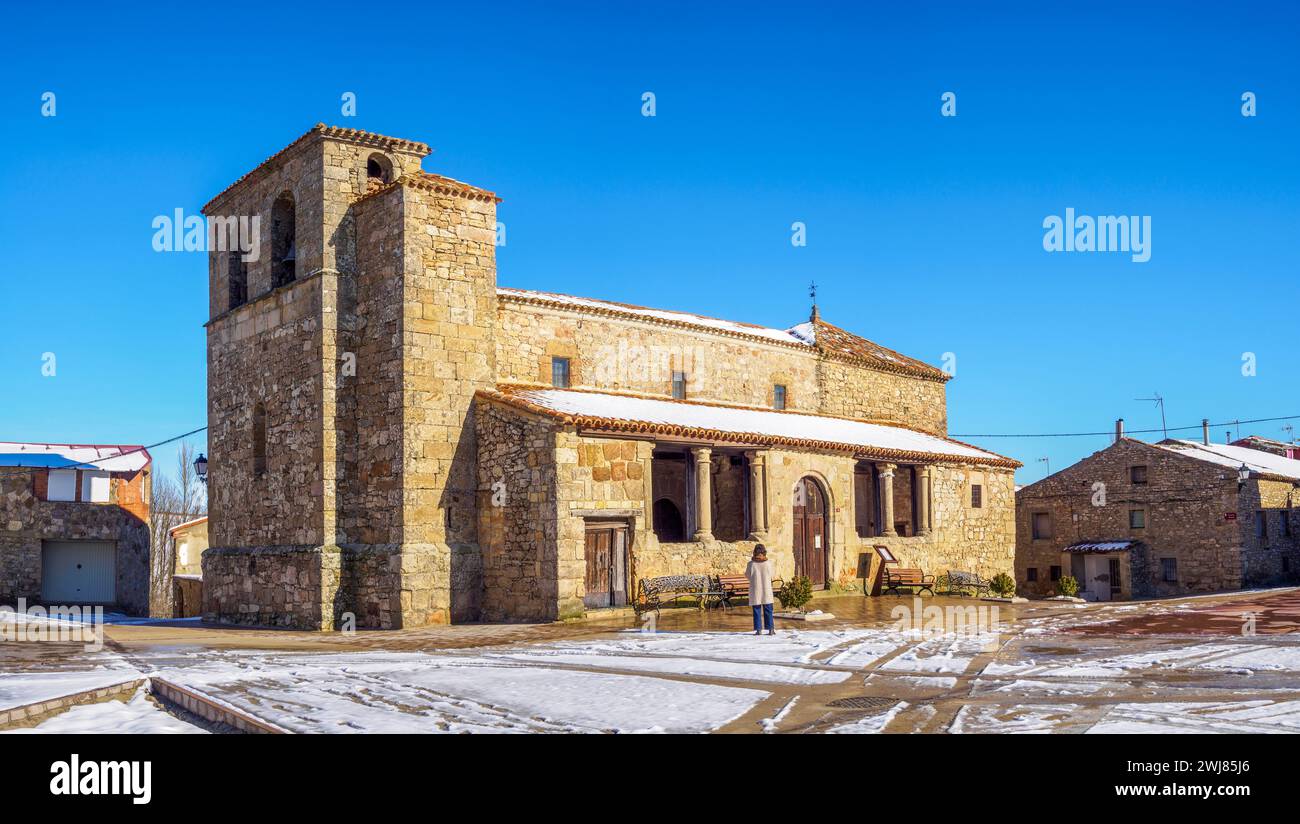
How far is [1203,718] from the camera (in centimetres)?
834

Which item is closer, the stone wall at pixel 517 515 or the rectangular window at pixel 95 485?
the stone wall at pixel 517 515

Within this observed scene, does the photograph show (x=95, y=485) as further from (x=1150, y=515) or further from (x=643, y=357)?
(x=1150, y=515)

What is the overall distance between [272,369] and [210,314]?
12.9ft

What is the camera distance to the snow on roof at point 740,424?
21.1 m

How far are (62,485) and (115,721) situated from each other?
2454 centimetres

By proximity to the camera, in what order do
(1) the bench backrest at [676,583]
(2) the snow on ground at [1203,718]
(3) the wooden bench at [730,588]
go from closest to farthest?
(2) the snow on ground at [1203,718] → (1) the bench backrest at [676,583] → (3) the wooden bench at [730,588]

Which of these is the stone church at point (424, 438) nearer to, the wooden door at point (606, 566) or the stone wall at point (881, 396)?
the wooden door at point (606, 566)

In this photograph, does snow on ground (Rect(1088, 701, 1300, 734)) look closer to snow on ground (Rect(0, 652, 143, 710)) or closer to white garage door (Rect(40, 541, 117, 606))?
snow on ground (Rect(0, 652, 143, 710))

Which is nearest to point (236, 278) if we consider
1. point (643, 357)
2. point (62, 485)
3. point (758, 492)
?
point (643, 357)

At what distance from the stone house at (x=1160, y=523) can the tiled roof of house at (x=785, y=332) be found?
32.4 feet

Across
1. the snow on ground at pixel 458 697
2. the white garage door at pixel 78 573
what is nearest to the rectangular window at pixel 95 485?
the white garage door at pixel 78 573

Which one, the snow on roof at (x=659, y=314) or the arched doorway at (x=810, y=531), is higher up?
the snow on roof at (x=659, y=314)

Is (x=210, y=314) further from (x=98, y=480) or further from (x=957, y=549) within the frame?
(x=957, y=549)

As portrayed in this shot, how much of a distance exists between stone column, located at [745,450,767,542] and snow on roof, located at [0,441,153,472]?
19.4 meters
